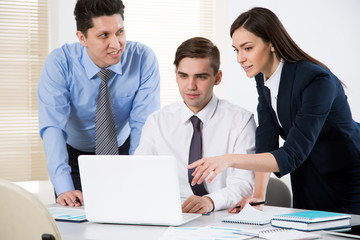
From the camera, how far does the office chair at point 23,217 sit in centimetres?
116

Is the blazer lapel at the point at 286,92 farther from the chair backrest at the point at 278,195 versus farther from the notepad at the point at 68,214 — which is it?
the notepad at the point at 68,214

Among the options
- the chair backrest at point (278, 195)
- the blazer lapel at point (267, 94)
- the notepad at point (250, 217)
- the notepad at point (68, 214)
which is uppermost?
the blazer lapel at point (267, 94)

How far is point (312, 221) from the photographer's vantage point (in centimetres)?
137

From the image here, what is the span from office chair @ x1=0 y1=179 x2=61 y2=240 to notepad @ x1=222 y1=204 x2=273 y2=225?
1.91 ft

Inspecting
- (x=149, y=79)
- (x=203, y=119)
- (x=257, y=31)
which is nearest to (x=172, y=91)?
(x=149, y=79)

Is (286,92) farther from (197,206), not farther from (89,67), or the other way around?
(89,67)

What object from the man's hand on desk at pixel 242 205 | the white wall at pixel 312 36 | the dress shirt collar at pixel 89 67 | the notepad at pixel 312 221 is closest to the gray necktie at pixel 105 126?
the dress shirt collar at pixel 89 67

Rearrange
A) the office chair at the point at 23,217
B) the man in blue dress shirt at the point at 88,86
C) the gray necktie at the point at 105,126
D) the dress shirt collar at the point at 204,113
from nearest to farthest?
the office chair at the point at 23,217, the dress shirt collar at the point at 204,113, the man in blue dress shirt at the point at 88,86, the gray necktie at the point at 105,126

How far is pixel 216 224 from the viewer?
1459mm

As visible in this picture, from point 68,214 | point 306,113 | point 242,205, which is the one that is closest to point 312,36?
point 306,113

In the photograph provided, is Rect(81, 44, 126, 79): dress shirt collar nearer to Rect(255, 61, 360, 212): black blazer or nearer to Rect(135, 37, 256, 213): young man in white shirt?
Rect(135, 37, 256, 213): young man in white shirt

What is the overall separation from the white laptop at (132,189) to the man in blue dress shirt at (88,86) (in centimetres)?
71

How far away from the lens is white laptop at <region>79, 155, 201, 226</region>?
1398 millimetres

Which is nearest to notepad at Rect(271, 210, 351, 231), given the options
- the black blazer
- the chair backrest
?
the black blazer
